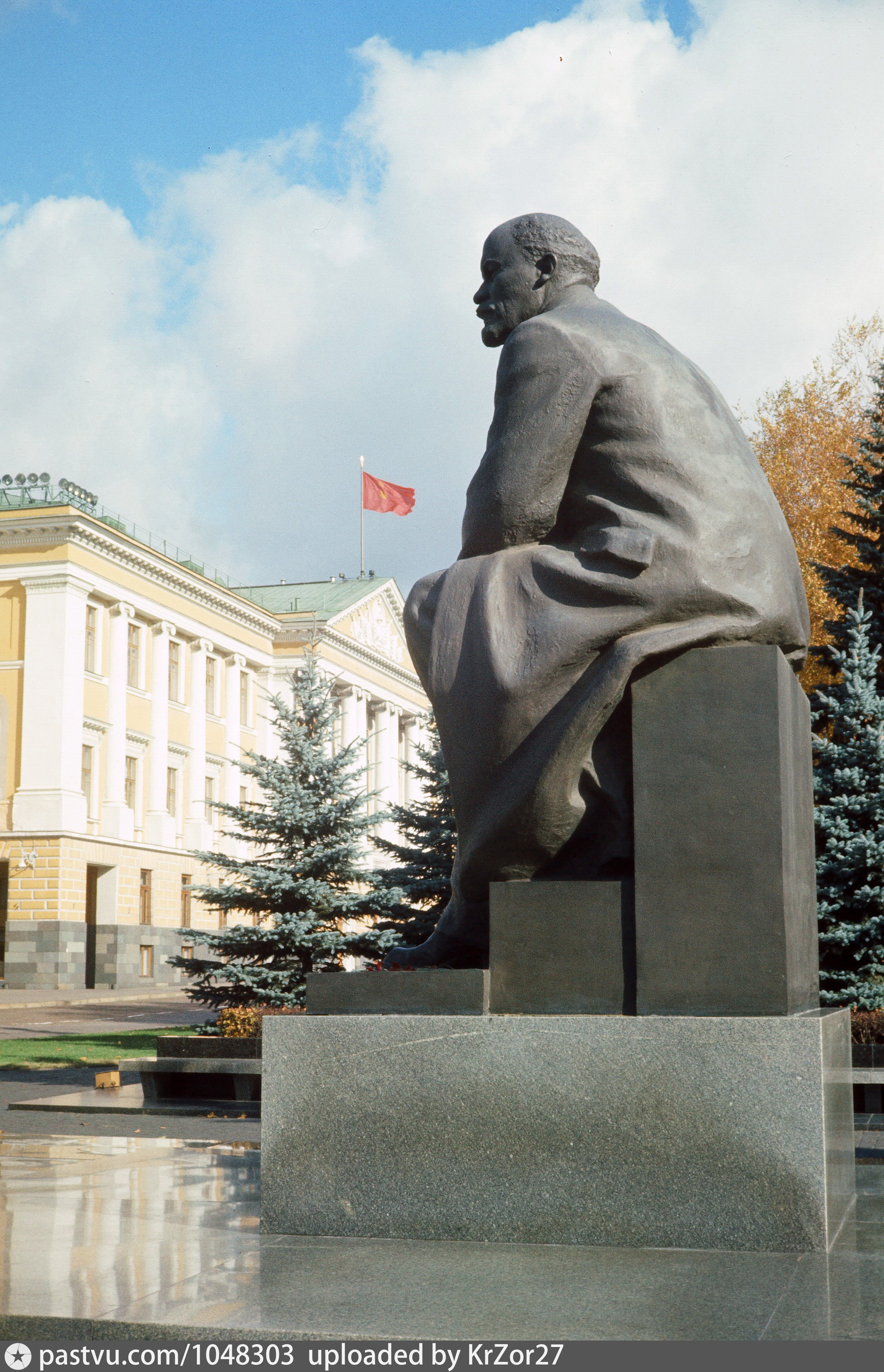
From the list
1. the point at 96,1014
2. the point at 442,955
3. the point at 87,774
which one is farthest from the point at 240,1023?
the point at 87,774

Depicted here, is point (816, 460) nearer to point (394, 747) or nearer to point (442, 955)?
point (442, 955)

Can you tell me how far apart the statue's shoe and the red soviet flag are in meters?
50.1

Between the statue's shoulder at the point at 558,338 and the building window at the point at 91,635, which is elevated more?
the building window at the point at 91,635

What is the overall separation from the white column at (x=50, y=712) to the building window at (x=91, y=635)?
1483mm

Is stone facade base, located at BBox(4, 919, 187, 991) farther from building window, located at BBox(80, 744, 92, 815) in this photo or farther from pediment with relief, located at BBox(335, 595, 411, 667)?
pediment with relief, located at BBox(335, 595, 411, 667)

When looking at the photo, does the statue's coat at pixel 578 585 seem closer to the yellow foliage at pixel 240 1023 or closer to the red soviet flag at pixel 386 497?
the yellow foliage at pixel 240 1023

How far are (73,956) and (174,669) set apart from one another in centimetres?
1276

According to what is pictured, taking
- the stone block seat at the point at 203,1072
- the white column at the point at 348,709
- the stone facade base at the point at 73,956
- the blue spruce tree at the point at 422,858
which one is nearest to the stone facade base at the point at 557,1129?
the stone block seat at the point at 203,1072

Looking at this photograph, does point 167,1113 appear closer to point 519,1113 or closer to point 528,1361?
point 519,1113

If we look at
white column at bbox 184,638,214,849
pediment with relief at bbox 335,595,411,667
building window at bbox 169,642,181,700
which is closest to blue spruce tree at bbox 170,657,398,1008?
white column at bbox 184,638,214,849

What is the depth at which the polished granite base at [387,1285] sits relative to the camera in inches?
105

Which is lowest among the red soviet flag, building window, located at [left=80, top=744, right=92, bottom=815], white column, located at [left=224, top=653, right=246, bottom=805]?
building window, located at [left=80, top=744, right=92, bottom=815]

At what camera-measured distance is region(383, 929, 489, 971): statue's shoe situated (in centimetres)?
422

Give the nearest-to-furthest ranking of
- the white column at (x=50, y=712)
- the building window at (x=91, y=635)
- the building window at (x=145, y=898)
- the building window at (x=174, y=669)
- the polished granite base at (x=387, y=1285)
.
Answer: the polished granite base at (x=387, y=1285), the white column at (x=50, y=712), the building window at (x=91, y=635), the building window at (x=145, y=898), the building window at (x=174, y=669)
